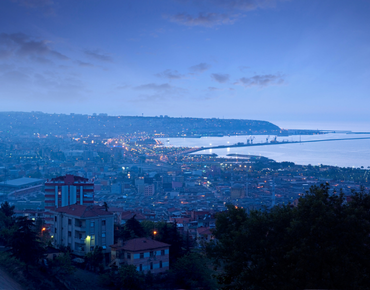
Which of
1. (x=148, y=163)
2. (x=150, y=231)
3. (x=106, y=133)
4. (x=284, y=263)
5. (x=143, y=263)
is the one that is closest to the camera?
(x=284, y=263)

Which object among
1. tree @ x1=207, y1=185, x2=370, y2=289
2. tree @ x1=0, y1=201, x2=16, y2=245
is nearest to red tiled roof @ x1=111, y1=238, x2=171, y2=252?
tree @ x1=0, y1=201, x2=16, y2=245

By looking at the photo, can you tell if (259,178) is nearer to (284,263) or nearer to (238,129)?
(284,263)

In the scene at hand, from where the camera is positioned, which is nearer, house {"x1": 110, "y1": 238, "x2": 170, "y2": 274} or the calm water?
house {"x1": 110, "y1": 238, "x2": 170, "y2": 274}

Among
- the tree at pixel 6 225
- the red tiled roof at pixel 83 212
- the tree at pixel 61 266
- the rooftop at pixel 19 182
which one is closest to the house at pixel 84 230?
the red tiled roof at pixel 83 212

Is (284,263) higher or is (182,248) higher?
(284,263)

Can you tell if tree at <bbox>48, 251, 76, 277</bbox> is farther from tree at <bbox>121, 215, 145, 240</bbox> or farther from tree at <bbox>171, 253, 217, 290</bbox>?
tree at <bbox>121, 215, 145, 240</bbox>

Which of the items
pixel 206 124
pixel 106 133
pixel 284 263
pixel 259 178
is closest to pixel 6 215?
pixel 284 263
